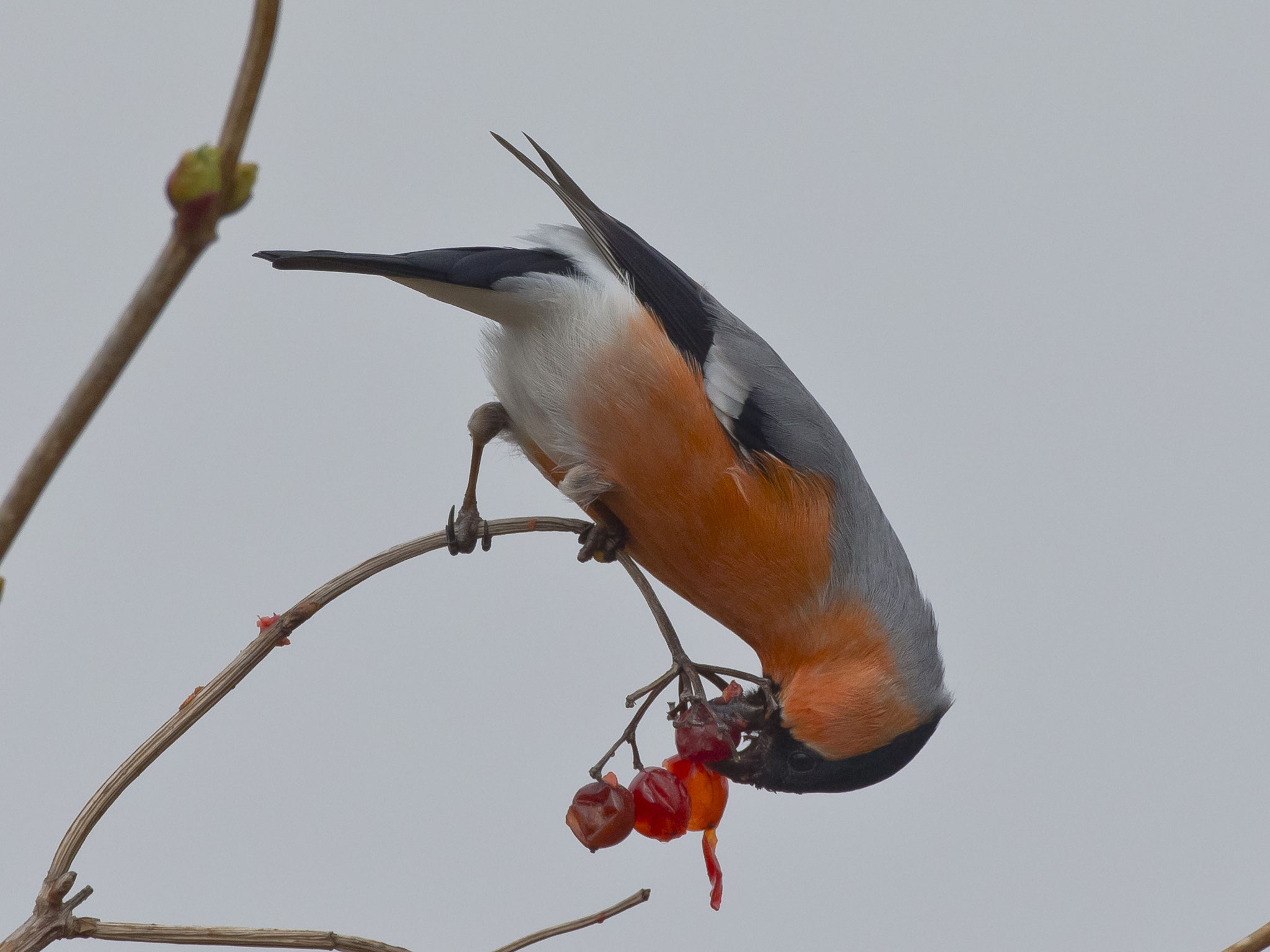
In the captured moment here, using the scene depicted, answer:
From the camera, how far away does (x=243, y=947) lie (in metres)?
1.62

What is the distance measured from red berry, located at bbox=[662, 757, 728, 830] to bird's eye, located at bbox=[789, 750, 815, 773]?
0.33 m

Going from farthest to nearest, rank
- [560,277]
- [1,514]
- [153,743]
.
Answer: [560,277] < [153,743] < [1,514]

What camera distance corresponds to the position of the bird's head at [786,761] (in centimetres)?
254

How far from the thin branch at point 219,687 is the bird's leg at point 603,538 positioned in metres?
0.76

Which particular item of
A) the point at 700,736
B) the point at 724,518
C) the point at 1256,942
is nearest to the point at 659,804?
the point at 700,736

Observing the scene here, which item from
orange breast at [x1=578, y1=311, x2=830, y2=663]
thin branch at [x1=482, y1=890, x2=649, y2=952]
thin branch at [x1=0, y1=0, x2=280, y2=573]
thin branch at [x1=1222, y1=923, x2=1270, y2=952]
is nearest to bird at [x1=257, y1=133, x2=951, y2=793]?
orange breast at [x1=578, y1=311, x2=830, y2=663]

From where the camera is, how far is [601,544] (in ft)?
9.39

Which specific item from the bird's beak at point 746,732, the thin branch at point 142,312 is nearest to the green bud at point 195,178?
the thin branch at point 142,312

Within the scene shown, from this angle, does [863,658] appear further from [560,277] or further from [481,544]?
[560,277]

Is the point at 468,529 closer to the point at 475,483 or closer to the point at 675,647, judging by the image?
the point at 475,483

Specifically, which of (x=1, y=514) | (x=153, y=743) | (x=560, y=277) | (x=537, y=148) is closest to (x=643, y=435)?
(x=560, y=277)

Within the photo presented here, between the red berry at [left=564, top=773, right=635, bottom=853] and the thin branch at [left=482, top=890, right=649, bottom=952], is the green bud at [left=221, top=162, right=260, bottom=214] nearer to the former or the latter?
the thin branch at [left=482, top=890, right=649, bottom=952]

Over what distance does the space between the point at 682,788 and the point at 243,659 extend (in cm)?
82

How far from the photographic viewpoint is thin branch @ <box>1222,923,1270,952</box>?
1394mm
